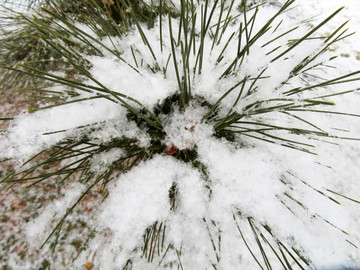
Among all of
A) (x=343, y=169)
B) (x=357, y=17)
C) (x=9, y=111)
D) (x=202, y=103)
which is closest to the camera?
(x=202, y=103)

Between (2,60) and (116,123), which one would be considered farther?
(2,60)

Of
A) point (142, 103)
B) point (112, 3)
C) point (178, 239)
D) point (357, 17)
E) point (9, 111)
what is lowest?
point (9, 111)

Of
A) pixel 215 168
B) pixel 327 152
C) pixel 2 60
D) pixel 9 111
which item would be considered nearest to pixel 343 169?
pixel 327 152

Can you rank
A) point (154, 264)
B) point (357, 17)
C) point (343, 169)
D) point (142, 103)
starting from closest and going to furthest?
point (142, 103), point (154, 264), point (343, 169), point (357, 17)

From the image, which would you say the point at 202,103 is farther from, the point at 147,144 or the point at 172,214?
the point at 172,214

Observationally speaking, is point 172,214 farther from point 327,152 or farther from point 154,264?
point 327,152

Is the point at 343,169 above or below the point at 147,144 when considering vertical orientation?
above

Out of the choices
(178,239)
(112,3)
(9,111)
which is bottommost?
(9,111)

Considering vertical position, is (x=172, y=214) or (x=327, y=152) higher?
(x=327, y=152)

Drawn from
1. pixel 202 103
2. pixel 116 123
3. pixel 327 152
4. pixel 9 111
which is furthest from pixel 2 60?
pixel 327 152
